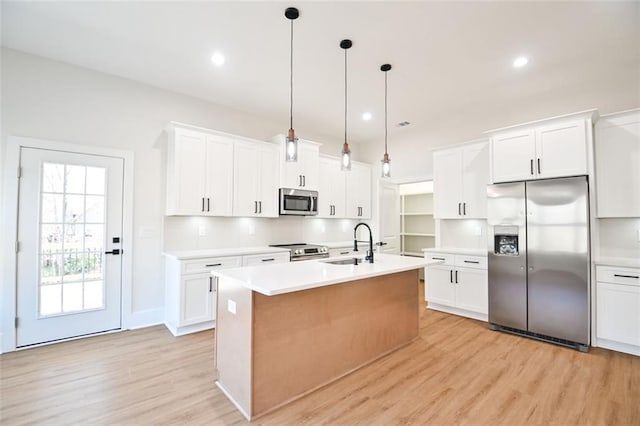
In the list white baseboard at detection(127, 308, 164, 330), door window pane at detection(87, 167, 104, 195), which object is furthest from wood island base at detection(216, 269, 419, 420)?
door window pane at detection(87, 167, 104, 195)

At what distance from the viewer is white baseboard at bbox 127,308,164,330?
12.5ft

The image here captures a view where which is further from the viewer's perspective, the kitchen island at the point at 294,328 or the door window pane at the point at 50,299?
the door window pane at the point at 50,299

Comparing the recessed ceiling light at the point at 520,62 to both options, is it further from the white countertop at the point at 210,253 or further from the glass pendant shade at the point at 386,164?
the white countertop at the point at 210,253

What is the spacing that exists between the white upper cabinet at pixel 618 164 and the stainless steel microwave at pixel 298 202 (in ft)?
12.3

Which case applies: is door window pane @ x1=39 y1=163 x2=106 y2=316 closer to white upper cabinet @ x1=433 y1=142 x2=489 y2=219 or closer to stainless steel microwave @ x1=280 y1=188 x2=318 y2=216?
stainless steel microwave @ x1=280 y1=188 x2=318 y2=216

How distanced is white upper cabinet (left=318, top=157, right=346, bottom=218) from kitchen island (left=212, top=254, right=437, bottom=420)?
8.47 ft

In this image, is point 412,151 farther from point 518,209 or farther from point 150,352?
point 150,352

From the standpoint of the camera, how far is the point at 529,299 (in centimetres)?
354

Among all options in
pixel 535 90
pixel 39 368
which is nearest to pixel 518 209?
pixel 535 90

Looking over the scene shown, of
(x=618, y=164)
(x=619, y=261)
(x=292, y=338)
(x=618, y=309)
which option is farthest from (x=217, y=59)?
(x=618, y=309)

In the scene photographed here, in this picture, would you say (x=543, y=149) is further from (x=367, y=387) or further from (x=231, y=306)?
(x=231, y=306)

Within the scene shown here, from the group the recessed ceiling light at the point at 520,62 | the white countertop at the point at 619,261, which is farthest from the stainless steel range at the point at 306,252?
the recessed ceiling light at the point at 520,62

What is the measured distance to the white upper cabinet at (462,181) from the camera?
14.3 ft

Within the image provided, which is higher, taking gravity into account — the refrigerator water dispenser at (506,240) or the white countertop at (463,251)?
the refrigerator water dispenser at (506,240)
